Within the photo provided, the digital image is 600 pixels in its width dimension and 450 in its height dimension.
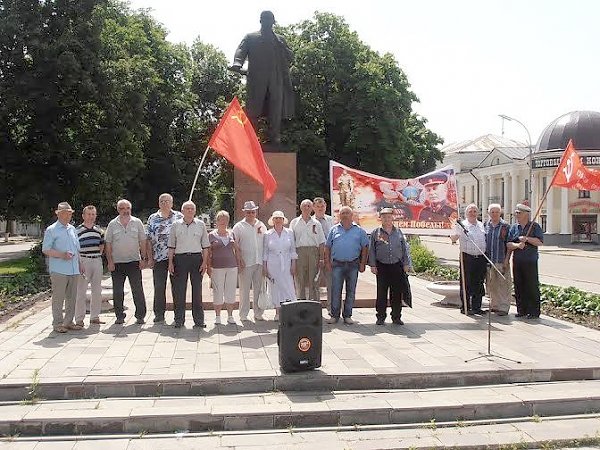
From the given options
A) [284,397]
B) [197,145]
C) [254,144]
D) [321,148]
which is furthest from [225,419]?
[197,145]

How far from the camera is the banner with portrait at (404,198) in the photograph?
36.4 ft

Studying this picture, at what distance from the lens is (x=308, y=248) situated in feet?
33.3

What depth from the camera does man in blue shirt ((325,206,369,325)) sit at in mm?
9711

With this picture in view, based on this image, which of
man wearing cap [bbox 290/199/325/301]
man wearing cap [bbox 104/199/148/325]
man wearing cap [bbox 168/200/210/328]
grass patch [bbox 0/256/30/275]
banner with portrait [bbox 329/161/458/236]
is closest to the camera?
man wearing cap [bbox 168/200/210/328]

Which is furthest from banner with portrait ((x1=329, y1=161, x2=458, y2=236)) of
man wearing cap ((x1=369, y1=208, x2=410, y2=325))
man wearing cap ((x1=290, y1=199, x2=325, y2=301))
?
man wearing cap ((x1=369, y1=208, x2=410, y2=325))

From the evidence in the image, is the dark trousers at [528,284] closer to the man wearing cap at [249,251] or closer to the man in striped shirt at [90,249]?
the man wearing cap at [249,251]

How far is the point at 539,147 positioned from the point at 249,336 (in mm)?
55614

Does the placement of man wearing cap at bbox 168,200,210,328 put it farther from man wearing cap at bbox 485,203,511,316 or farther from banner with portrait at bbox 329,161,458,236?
man wearing cap at bbox 485,203,511,316

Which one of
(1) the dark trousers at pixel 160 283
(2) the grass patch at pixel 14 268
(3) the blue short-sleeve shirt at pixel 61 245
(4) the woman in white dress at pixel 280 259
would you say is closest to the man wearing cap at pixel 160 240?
(1) the dark trousers at pixel 160 283

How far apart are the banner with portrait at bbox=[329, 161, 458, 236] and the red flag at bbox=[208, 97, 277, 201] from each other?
155 centimetres

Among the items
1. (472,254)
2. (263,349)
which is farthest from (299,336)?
(472,254)

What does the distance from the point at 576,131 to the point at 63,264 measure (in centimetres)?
5365

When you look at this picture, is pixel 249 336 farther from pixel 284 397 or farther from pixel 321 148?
pixel 321 148

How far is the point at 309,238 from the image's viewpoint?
10.1 meters
